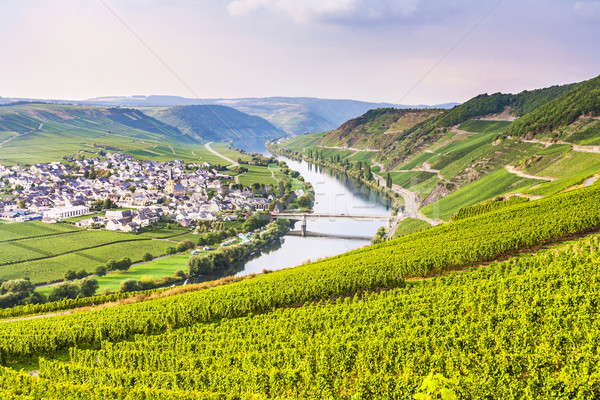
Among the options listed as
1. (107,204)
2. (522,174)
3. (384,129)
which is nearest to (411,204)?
(522,174)

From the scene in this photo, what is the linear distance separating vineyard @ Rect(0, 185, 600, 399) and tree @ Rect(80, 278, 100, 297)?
66.7ft

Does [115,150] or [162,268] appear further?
[115,150]

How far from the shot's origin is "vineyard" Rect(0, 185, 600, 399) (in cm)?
1191

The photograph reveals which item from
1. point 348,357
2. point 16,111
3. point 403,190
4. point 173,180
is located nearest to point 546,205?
point 348,357

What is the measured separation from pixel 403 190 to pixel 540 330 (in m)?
91.3

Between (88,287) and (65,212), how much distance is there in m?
38.7

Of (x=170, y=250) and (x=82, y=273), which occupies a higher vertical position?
(x=170, y=250)

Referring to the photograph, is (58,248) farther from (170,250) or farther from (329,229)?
(329,229)

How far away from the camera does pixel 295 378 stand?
13367 mm

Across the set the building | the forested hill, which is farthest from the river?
the building

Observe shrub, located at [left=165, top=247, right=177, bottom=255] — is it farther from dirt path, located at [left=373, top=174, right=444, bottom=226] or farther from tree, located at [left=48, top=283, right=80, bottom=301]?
dirt path, located at [left=373, top=174, right=444, bottom=226]

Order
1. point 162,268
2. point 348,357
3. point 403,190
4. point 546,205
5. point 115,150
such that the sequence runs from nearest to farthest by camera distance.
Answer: point 348,357, point 546,205, point 162,268, point 403,190, point 115,150

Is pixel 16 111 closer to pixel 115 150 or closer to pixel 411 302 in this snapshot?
pixel 115 150

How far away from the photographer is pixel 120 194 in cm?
9362
